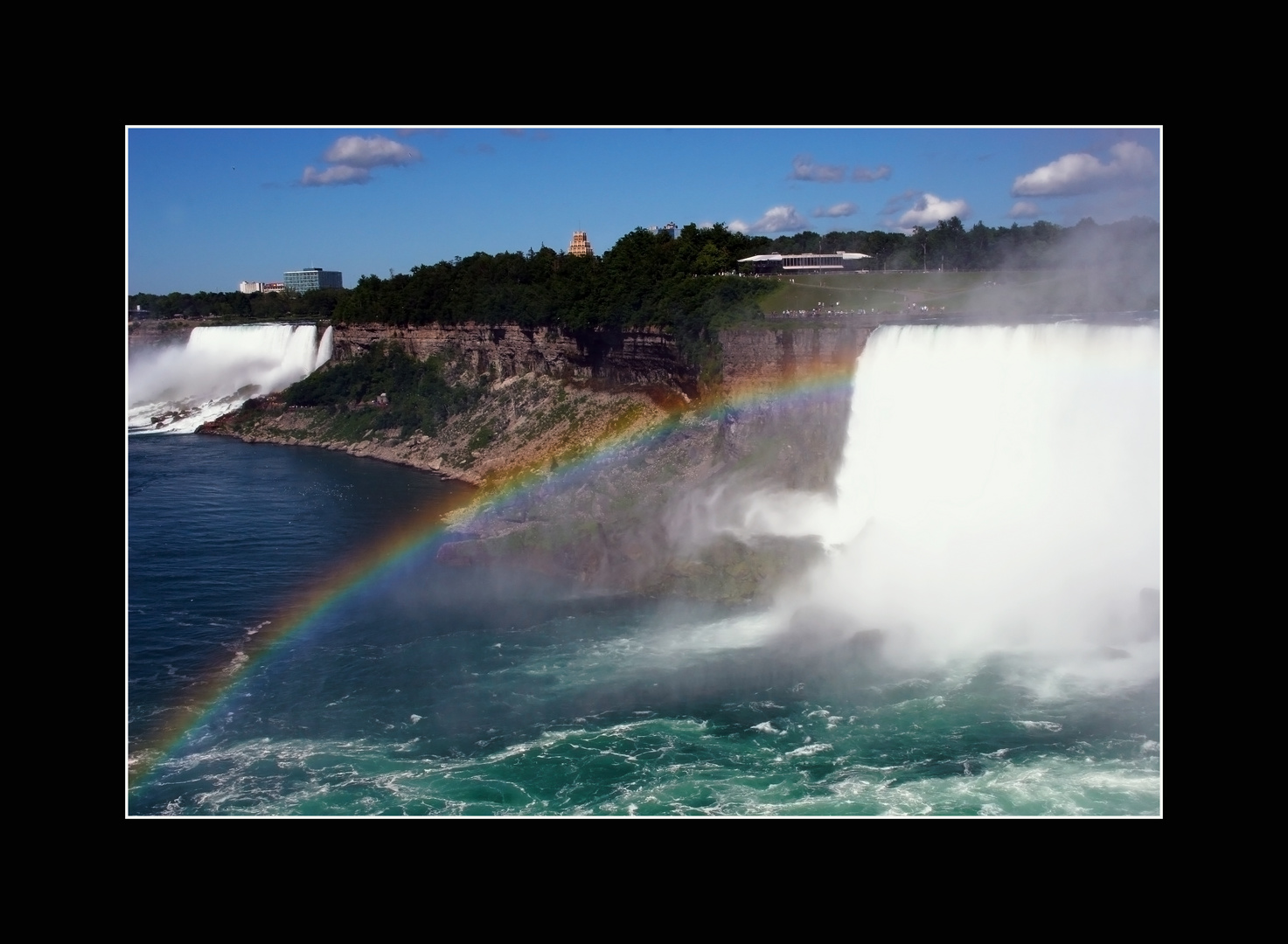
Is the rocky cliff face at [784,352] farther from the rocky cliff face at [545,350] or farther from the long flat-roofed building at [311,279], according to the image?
the long flat-roofed building at [311,279]

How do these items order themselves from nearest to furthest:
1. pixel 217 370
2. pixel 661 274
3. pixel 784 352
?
pixel 784 352, pixel 661 274, pixel 217 370

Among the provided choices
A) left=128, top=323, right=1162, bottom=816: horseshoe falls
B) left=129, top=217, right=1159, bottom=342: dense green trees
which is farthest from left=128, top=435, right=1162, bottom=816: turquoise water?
left=129, top=217, right=1159, bottom=342: dense green trees

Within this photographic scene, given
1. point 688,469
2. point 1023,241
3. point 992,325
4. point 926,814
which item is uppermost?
point 1023,241

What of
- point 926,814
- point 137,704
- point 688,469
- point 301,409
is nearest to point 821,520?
point 688,469

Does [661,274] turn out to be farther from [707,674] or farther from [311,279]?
[311,279]

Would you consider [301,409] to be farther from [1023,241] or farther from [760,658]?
[760,658]

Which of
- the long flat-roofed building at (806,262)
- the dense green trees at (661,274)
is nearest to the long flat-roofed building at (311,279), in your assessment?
the dense green trees at (661,274)

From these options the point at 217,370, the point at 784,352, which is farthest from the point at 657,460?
the point at 217,370
